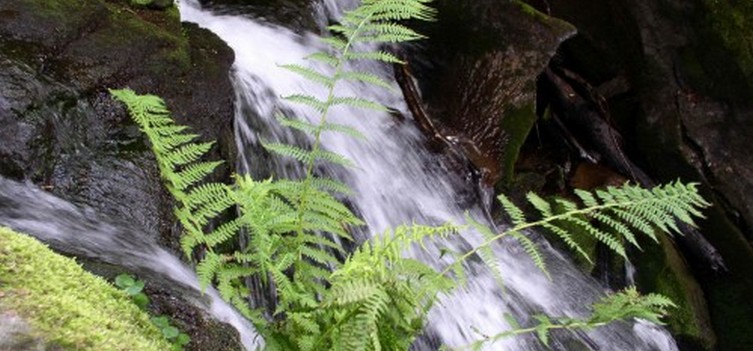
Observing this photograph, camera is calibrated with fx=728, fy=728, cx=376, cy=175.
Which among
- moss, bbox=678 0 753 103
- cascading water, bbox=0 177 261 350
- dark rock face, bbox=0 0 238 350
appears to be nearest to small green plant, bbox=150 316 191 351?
cascading water, bbox=0 177 261 350

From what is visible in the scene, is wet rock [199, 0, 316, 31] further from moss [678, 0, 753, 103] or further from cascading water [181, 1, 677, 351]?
moss [678, 0, 753, 103]

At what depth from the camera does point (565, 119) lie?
9.50 meters

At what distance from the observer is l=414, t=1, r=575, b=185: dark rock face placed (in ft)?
26.2

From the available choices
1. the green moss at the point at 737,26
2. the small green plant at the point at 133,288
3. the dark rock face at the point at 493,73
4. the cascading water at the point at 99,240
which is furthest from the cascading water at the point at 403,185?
the green moss at the point at 737,26

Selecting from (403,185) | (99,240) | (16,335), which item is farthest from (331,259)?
(403,185)

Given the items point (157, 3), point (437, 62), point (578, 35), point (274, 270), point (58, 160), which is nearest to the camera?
point (274, 270)

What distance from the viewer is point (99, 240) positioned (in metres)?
3.48

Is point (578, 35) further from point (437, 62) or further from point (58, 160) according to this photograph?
point (58, 160)

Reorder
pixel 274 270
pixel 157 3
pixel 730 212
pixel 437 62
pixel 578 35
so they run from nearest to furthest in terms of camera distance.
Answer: pixel 274 270, pixel 157 3, pixel 437 62, pixel 730 212, pixel 578 35

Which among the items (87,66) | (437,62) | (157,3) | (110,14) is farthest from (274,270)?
(437,62)

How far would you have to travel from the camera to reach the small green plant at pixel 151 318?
2.50 metres

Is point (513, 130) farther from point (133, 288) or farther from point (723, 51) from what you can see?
point (133, 288)

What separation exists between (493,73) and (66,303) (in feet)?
21.5

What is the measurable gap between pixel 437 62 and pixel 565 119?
2.32m
